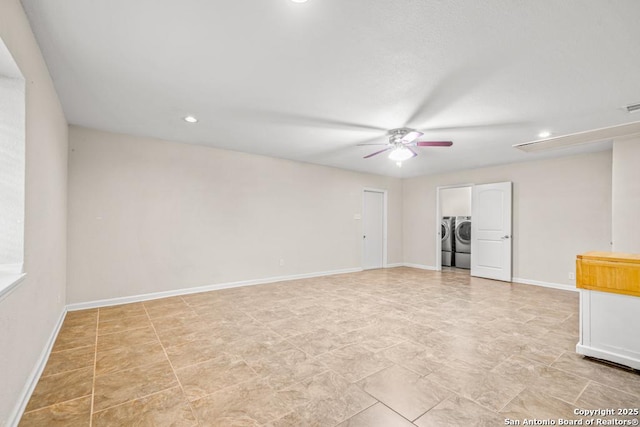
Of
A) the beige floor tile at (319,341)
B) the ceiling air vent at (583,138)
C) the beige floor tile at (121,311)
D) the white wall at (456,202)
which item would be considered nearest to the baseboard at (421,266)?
the white wall at (456,202)

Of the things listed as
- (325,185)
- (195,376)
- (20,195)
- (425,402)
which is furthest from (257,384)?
(325,185)

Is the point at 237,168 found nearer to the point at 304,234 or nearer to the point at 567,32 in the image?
the point at 304,234

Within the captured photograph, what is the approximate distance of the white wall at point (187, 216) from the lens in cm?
391

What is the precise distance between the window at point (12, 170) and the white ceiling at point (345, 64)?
463 mm

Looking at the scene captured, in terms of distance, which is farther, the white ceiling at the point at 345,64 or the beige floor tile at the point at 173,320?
the beige floor tile at the point at 173,320

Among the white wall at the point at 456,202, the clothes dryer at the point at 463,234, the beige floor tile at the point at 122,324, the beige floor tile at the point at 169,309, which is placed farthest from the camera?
the white wall at the point at 456,202

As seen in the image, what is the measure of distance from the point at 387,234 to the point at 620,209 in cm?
438

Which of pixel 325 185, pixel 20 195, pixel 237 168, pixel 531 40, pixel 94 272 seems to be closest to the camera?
pixel 20 195

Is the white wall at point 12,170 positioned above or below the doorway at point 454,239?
above

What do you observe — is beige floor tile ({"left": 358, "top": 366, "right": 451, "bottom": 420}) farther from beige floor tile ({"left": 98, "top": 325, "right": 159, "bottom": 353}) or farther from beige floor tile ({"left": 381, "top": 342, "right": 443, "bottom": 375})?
beige floor tile ({"left": 98, "top": 325, "right": 159, "bottom": 353})

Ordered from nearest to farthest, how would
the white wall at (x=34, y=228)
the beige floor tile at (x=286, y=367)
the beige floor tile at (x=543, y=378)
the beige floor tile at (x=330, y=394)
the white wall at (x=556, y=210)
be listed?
the white wall at (x=34, y=228) → the beige floor tile at (x=330, y=394) → the beige floor tile at (x=543, y=378) → the beige floor tile at (x=286, y=367) → the white wall at (x=556, y=210)

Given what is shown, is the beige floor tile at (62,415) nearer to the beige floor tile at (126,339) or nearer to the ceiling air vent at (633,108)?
the beige floor tile at (126,339)

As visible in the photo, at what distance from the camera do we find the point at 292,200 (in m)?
5.89

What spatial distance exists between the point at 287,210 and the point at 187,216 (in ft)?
6.27
